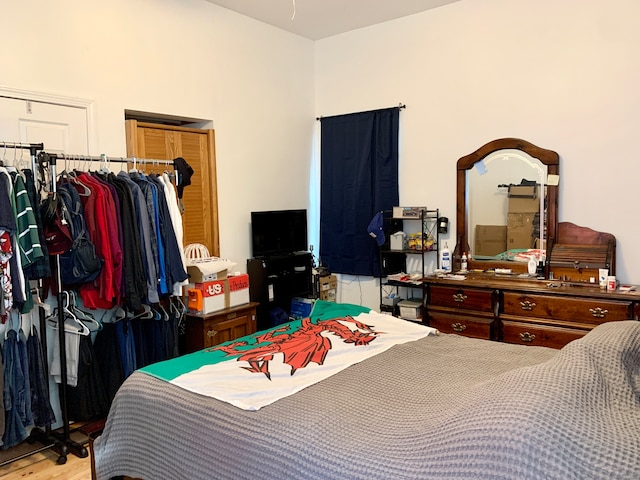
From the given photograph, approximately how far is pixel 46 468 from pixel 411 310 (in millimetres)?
2801

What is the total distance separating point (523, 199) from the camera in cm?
390

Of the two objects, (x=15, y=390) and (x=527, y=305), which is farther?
(x=527, y=305)

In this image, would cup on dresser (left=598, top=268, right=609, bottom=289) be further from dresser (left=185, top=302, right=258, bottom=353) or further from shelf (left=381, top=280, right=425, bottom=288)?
dresser (left=185, top=302, right=258, bottom=353)

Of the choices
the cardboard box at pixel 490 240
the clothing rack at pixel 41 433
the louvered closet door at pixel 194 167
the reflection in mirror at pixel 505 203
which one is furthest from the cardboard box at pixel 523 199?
the clothing rack at pixel 41 433

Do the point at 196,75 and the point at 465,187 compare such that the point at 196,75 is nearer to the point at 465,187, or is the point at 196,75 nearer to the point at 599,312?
the point at 465,187

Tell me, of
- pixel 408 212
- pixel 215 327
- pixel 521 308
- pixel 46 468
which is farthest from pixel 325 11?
pixel 46 468

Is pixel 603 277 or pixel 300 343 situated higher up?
pixel 603 277

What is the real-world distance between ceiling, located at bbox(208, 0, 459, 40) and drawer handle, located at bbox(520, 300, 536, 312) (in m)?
2.52

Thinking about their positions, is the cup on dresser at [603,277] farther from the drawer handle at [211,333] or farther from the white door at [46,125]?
the white door at [46,125]

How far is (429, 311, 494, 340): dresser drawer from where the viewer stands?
3.63 meters

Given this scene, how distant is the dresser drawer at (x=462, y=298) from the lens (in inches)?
143

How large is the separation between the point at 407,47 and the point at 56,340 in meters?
3.63

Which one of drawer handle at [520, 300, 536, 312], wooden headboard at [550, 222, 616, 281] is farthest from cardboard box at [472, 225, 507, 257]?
drawer handle at [520, 300, 536, 312]

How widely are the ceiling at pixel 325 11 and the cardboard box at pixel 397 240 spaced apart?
76.0 inches
